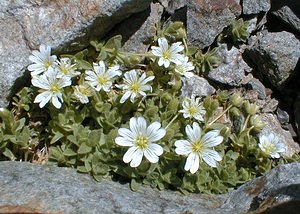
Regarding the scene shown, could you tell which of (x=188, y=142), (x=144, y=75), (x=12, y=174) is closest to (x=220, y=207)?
(x=188, y=142)

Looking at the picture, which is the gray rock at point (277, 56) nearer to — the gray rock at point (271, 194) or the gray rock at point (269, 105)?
the gray rock at point (269, 105)

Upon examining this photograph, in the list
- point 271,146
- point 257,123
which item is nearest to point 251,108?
point 257,123

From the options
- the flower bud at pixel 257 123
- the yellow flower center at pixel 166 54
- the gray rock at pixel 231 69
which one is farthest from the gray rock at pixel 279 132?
the yellow flower center at pixel 166 54

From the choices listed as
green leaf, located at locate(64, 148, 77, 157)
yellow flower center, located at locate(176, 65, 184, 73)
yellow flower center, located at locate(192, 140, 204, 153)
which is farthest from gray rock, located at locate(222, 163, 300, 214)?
green leaf, located at locate(64, 148, 77, 157)

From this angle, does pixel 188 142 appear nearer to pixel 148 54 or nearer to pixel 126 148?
pixel 126 148

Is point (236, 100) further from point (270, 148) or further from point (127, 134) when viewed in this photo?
point (127, 134)
